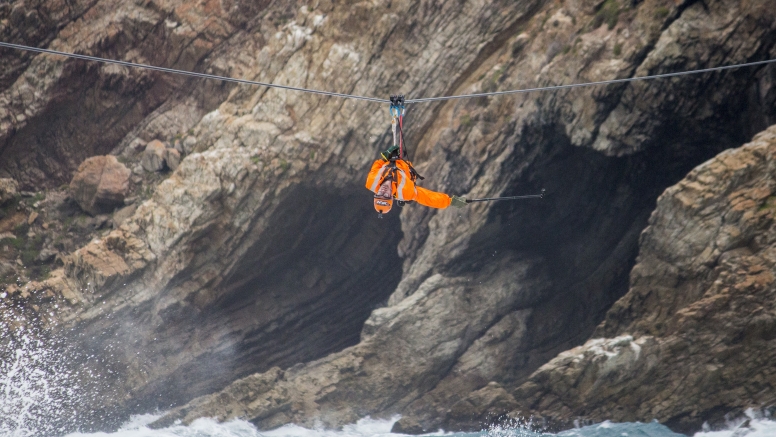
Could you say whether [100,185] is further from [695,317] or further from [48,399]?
[695,317]

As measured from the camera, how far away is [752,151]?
2041 cm

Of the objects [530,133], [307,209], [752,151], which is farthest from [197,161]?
[752,151]

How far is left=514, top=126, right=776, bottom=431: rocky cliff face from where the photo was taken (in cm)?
2044

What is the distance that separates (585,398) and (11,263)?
2238cm

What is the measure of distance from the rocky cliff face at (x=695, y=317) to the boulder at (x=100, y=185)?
18.1m

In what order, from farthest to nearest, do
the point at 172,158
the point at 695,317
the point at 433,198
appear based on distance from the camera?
1. the point at 172,158
2. the point at 695,317
3. the point at 433,198

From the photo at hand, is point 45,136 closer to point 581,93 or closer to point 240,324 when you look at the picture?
point 240,324

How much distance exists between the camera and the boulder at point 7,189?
29330 mm

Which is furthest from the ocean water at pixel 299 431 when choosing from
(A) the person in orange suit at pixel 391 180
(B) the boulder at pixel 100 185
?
(A) the person in orange suit at pixel 391 180

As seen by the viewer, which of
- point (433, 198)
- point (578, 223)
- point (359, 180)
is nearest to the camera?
point (433, 198)

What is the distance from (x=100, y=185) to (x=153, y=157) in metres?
2.37

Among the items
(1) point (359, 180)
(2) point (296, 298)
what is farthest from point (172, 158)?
(1) point (359, 180)

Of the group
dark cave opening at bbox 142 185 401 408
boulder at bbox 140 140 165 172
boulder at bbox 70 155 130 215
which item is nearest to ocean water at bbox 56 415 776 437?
dark cave opening at bbox 142 185 401 408

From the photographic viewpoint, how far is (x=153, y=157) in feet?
96.5
